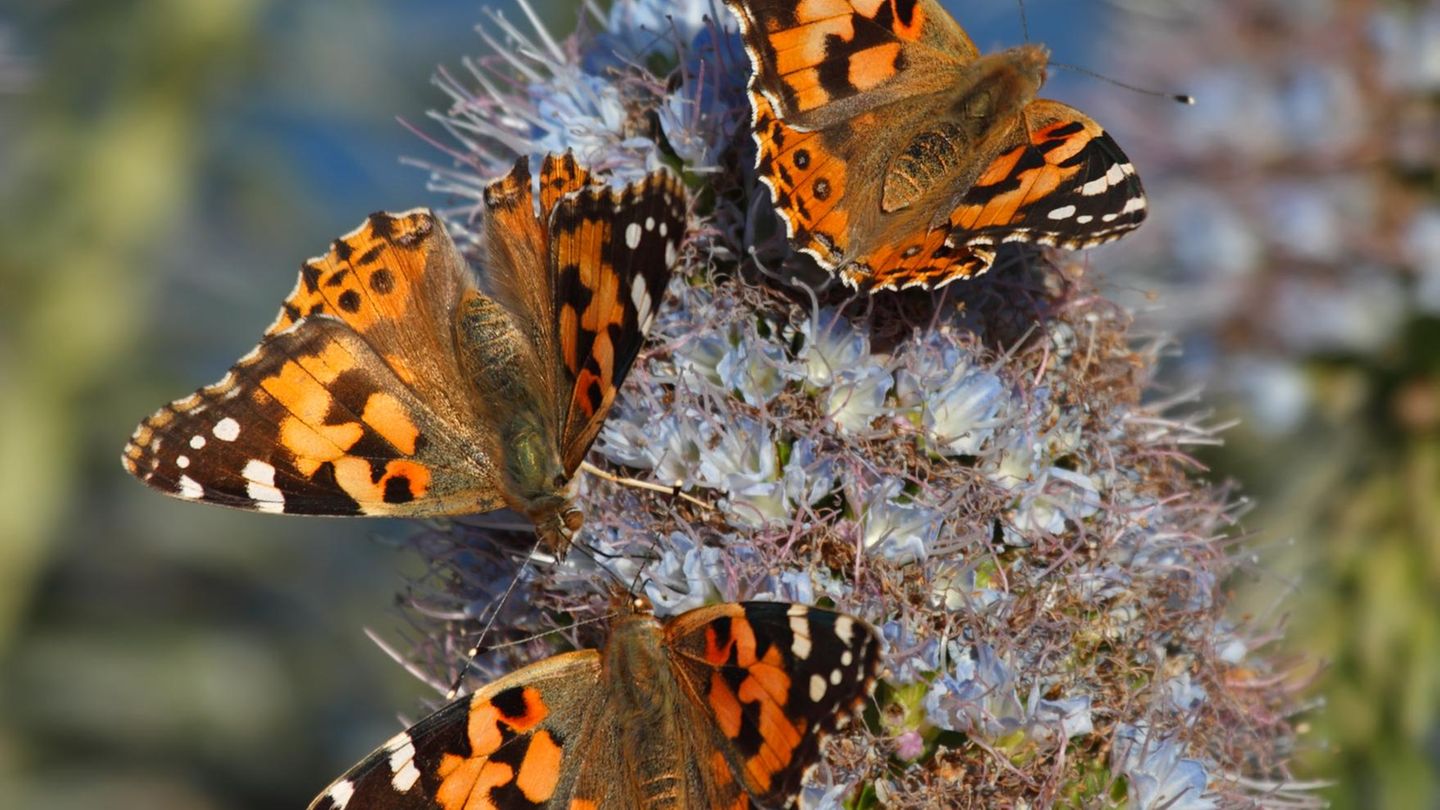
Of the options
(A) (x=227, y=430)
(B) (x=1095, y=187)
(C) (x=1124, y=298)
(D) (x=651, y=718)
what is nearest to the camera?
(D) (x=651, y=718)

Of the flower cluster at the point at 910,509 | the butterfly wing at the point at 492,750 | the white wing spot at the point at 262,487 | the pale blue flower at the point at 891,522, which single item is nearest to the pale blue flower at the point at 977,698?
the flower cluster at the point at 910,509

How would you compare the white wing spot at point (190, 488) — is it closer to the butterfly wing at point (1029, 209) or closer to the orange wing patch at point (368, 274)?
the orange wing patch at point (368, 274)

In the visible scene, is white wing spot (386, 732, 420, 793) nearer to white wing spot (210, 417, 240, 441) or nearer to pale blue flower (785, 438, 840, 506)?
white wing spot (210, 417, 240, 441)

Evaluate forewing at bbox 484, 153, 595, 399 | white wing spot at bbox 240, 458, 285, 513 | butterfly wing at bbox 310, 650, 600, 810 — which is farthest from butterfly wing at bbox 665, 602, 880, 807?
white wing spot at bbox 240, 458, 285, 513

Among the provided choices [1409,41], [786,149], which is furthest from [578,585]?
[1409,41]

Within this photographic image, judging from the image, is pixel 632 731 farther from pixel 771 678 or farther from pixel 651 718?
pixel 771 678

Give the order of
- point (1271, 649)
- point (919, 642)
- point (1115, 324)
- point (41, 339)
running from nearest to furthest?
1. point (919, 642)
2. point (1115, 324)
3. point (1271, 649)
4. point (41, 339)

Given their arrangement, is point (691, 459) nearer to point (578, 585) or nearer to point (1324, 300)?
point (578, 585)

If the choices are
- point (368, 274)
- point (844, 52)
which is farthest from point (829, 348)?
point (368, 274)
